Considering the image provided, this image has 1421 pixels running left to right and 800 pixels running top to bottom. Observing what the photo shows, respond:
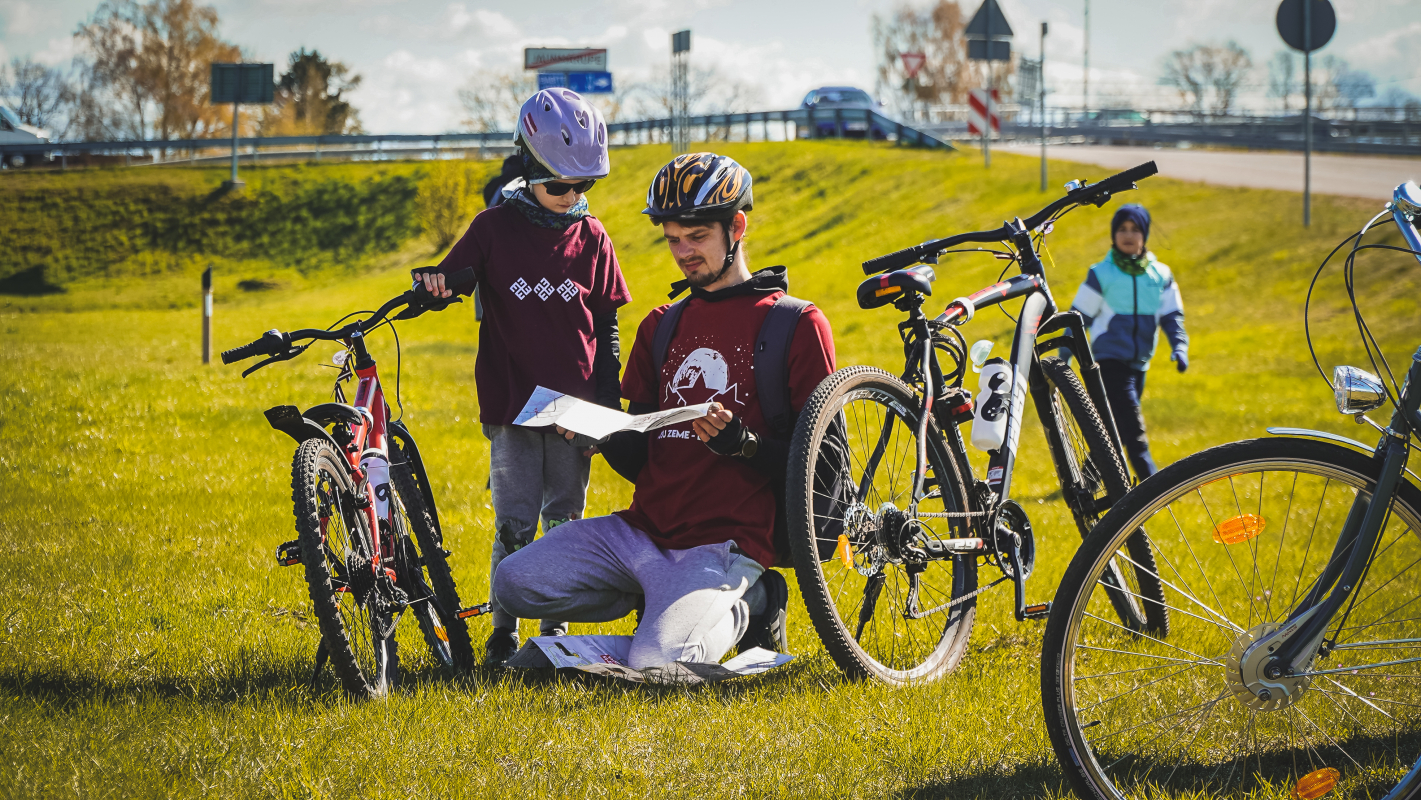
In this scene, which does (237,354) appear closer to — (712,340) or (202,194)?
(712,340)

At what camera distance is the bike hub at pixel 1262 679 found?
2.65 metres

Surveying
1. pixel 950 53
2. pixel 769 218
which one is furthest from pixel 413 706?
pixel 950 53

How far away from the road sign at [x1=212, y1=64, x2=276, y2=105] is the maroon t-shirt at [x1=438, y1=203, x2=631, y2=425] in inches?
1886

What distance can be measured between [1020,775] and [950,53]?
2785 inches

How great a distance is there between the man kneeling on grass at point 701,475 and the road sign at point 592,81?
1157 inches

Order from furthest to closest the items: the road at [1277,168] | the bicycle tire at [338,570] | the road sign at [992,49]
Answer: the road sign at [992,49]
the road at [1277,168]
the bicycle tire at [338,570]

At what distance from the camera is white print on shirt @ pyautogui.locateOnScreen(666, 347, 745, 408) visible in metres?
4.00

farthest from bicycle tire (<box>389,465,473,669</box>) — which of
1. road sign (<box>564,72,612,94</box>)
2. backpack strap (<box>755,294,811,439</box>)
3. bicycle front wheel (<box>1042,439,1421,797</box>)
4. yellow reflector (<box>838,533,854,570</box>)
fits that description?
road sign (<box>564,72,612,94</box>)

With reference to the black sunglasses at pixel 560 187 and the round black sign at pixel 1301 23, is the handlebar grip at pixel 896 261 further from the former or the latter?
the round black sign at pixel 1301 23

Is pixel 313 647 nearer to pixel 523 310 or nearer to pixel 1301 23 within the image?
pixel 523 310

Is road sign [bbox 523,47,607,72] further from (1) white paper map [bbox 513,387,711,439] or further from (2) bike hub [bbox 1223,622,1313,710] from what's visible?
(2) bike hub [bbox 1223,622,1313,710]

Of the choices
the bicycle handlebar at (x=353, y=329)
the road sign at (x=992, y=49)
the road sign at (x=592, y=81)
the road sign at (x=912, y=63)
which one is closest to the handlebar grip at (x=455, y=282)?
the bicycle handlebar at (x=353, y=329)

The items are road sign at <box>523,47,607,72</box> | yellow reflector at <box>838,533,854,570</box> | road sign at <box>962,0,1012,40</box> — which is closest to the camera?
yellow reflector at <box>838,533,854,570</box>

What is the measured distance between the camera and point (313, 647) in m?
4.27
